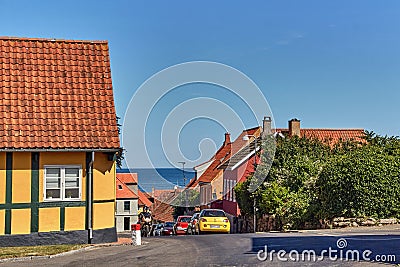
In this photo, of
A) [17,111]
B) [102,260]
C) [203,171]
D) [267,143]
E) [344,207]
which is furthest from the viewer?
[203,171]

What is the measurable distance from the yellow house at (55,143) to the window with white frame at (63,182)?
1.3 inches

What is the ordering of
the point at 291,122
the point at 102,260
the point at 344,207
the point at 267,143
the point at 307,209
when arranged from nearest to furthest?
the point at 102,260, the point at 344,207, the point at 307,209, the point at 267,143, the point at 291,122

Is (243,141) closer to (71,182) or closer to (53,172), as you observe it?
(71,182)

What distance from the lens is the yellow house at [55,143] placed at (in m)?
20.9

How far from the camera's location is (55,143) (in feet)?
69.8

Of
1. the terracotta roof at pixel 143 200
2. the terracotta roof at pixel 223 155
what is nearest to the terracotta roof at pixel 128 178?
the terracotta roof at pixel 143 200

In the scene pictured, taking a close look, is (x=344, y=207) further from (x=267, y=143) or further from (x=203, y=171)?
(x=203, y=171)

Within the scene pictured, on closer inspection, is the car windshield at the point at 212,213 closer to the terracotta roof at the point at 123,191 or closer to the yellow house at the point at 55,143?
the yellow house at the point at 55,143

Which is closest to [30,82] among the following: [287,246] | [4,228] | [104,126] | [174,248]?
[104,126]

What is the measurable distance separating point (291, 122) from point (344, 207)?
902 inches

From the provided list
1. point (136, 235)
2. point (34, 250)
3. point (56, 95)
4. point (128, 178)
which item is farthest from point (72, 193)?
point (128, 178)

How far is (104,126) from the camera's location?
2250cm

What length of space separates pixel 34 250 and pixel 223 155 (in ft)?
150

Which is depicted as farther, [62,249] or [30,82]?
[30,82]
